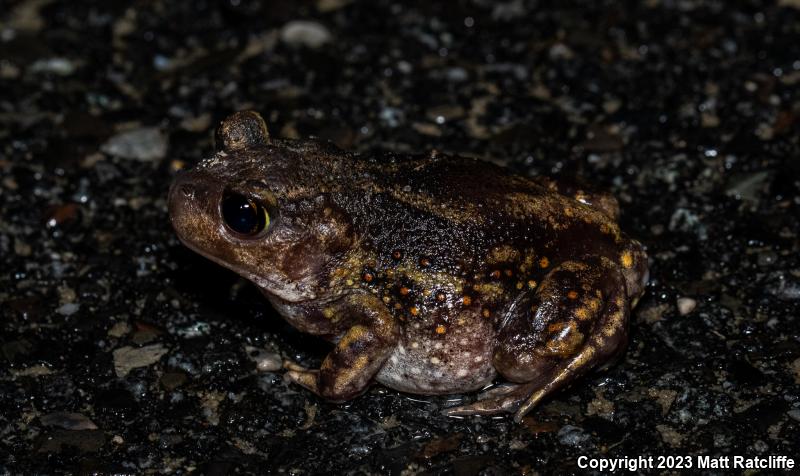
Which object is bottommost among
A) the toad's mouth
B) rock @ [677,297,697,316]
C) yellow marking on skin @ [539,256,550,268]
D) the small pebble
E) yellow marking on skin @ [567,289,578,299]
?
the small pebble

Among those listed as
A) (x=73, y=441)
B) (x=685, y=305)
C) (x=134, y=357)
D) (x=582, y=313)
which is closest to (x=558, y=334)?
(x=582, y=313)

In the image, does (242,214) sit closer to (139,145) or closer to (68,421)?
(68,421)

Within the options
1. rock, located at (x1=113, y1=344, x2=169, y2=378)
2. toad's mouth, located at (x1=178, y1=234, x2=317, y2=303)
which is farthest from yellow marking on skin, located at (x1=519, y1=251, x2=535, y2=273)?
rock, located at (x1=113, y1=344, x2=169, y2=378)

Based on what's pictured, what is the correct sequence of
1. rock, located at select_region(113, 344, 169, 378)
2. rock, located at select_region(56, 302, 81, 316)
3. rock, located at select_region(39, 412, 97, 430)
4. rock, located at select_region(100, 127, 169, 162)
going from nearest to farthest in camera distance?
rock, located at select_region(39, 412, 97, 430) < rock, located at select_region(113, 344, 169, 378) < rock, located at select_region(56, 302, 81, 316) < rock, located at select_region(100, 127, 169, 162)

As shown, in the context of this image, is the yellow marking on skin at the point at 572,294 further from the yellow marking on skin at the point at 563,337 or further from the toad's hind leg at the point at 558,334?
the yellow marking on skin at the point at 563,337

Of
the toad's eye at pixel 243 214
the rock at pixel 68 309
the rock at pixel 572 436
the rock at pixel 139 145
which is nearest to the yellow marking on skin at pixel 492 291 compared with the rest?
the rock at pixel 572 436

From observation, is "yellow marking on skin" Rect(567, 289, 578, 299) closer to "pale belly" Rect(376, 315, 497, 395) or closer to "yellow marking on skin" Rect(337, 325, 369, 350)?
"pale belly" Rect(376, 315, 497, 395)
